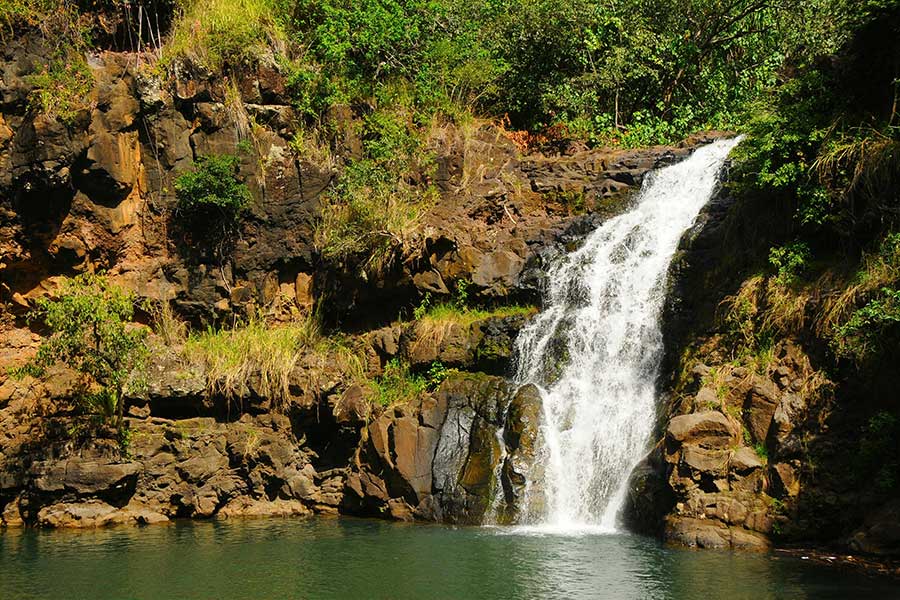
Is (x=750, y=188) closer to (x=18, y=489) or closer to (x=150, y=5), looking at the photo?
(x=18, y=489)

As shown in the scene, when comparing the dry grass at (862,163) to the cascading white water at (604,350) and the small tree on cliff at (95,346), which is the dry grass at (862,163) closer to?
the cascading white water at (604,350)

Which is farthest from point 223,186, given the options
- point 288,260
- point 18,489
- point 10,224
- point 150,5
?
point 18,489

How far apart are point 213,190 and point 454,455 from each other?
30.1 feet

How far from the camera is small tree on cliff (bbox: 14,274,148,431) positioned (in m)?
17.5

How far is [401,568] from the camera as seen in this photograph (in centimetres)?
1240

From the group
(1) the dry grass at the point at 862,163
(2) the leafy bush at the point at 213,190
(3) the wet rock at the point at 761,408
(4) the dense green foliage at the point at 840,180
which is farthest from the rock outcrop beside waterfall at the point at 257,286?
(1) the dry grass at the point at 862,163

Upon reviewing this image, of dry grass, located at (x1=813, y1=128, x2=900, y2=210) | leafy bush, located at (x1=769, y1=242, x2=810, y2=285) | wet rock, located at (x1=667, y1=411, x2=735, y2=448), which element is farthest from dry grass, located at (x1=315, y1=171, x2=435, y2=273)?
dry grass, located at (x1=813, y1=128, x2=900, y2=210)

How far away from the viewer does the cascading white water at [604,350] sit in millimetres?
15336

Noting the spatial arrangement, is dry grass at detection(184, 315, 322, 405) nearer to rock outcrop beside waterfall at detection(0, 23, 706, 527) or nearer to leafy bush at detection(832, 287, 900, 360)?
rock outcrop beside waterfall at detection(0, 23, 706, 527)

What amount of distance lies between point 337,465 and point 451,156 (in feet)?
25.7

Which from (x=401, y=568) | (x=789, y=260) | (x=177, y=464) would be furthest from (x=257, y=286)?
(x=789, y=260)

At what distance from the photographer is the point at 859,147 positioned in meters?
14.0

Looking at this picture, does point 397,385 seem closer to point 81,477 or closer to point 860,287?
point 81,477

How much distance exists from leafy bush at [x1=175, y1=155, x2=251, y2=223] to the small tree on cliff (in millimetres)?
3962
